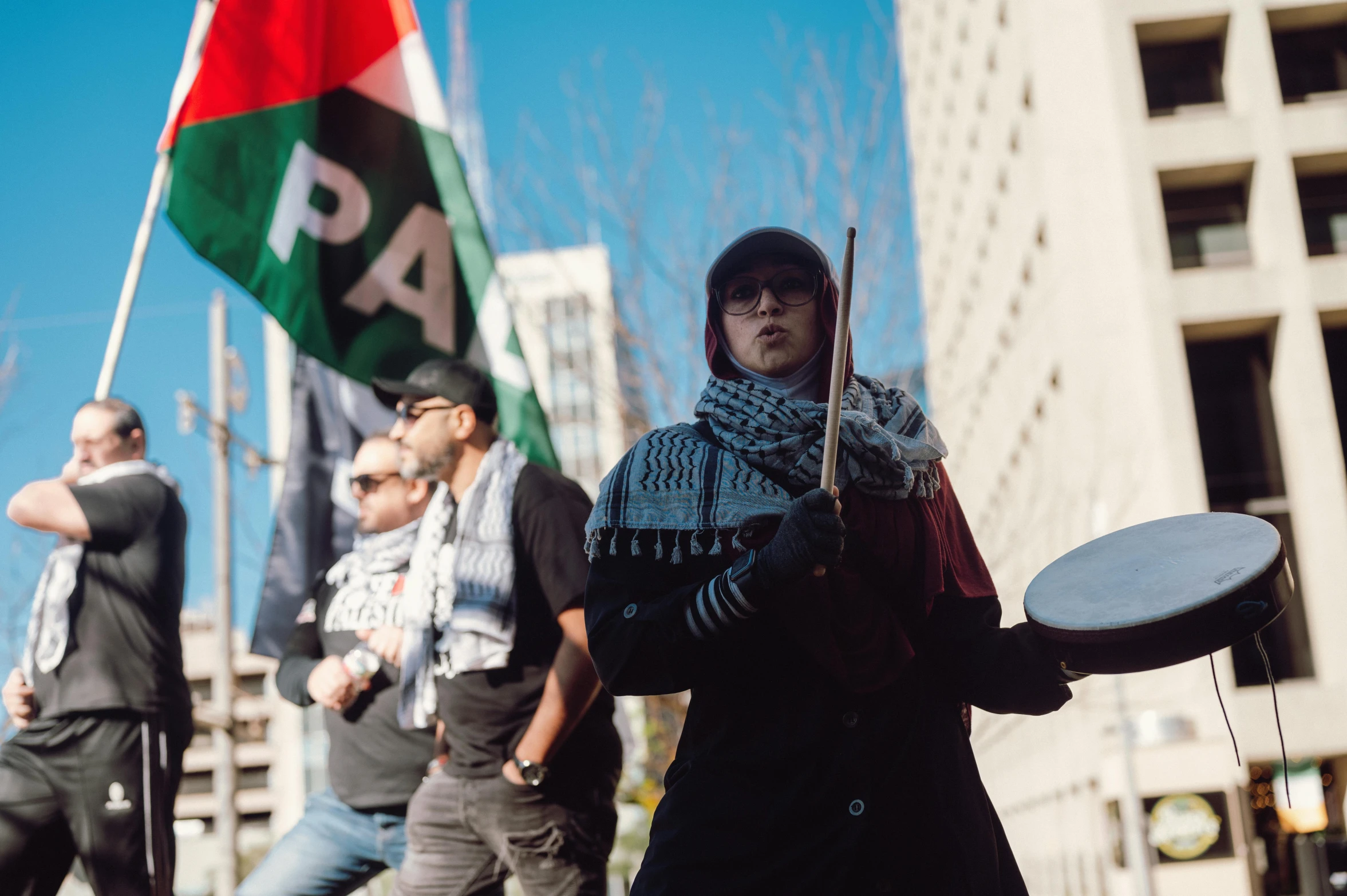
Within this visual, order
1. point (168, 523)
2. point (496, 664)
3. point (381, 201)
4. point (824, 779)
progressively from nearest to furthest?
1. point (824, 779)
2. point (496, 664)
3. point (168, 523)
4. point (381, 201)

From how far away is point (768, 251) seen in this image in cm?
272

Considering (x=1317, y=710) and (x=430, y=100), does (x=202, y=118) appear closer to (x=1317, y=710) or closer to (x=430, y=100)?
(x=430, y=100)

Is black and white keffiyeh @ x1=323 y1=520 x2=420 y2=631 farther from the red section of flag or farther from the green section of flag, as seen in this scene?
the red section of flag

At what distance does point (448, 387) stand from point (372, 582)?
0.81 meters

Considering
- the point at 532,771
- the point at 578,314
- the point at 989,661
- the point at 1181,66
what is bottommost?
the point at 532,771

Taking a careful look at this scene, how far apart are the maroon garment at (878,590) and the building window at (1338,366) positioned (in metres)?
27.1

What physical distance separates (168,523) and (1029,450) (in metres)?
30.3

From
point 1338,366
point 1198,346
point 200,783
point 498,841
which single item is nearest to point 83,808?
point 498,841

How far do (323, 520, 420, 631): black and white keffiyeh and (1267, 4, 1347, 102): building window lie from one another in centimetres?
2766

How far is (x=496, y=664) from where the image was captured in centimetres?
416

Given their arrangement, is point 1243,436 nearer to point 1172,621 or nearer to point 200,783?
point 1172,621

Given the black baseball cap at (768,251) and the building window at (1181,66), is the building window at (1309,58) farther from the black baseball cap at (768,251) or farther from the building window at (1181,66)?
the black baseball cap at (768,251)

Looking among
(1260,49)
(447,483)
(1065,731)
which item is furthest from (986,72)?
(447,483)

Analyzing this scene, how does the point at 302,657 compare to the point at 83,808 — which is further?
the point at 302,657
